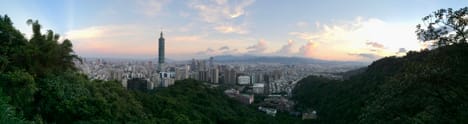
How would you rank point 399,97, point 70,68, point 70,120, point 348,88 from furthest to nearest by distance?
point 348,88
point 70,68
point 70,120
point 399,97

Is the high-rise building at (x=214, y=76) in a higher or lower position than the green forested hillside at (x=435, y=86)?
lower

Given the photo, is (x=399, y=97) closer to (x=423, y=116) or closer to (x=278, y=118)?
(x=423, y=116)

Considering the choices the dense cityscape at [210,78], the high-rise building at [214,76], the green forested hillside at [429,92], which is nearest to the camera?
the green forested hillside at [429,92]

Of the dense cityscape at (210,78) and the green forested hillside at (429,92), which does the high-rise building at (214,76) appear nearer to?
the dense cityscape at (210,78)

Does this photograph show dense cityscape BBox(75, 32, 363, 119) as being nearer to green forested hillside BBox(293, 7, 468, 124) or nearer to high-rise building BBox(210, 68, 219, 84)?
high-rise building BBox(210, 68, 219, 84)

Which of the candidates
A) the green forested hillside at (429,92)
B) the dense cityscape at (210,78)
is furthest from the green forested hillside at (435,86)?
the dense cityscape at (210,78)

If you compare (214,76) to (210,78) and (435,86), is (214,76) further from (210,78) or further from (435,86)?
(435,86)

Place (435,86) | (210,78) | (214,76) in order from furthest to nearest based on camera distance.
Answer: (210,78)
(214,76)
(435,86)

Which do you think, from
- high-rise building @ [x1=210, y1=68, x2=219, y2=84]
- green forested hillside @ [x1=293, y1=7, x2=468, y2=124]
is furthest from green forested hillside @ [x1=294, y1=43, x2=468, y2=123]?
high-rise building @ [x1=210, y1=68, x2=219, y2=84]

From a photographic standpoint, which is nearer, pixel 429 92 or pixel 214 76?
pixel 429 92

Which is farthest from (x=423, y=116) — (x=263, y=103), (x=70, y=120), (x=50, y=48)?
(x=263, y=103)

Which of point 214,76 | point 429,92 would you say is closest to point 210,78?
point 214,76
